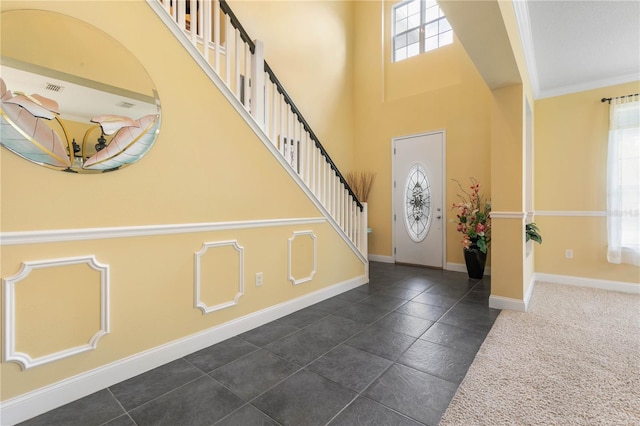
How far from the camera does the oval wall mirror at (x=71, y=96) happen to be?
1.44 metres

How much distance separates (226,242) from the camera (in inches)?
94.0

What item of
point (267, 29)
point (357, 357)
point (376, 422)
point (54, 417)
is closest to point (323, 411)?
point (376, 422)

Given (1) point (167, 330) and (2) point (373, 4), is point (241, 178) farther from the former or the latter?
(2) point (373, 4)

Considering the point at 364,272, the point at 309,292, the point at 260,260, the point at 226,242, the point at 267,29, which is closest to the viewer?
the point at 226,242

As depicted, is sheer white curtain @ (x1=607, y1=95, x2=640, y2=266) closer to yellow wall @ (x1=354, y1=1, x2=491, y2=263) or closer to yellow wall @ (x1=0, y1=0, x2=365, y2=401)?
yellow wall @ (x1=354, y1=1, x2=491, y2=263)

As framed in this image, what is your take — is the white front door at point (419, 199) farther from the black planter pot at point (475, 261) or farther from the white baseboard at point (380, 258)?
the black planter pot at point (475, 261)

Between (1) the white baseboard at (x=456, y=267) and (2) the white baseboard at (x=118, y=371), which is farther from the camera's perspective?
(1) the white baseboard at (x=456, y=267)

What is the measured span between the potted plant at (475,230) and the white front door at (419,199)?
0.51m

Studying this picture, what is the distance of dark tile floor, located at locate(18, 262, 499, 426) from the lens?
1.49 metres

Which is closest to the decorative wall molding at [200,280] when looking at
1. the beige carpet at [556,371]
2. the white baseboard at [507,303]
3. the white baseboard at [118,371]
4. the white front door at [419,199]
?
the white baseboard at [118,371]

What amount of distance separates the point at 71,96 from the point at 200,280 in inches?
55.2

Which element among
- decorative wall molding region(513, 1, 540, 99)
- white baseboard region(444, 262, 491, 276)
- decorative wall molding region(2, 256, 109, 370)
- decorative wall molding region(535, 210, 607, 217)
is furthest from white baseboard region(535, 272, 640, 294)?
decorative wall molding region(2, 256, 109, 370)

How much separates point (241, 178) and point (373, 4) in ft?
17.7

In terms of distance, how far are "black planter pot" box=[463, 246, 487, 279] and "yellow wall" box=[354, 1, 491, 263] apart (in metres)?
0.41
